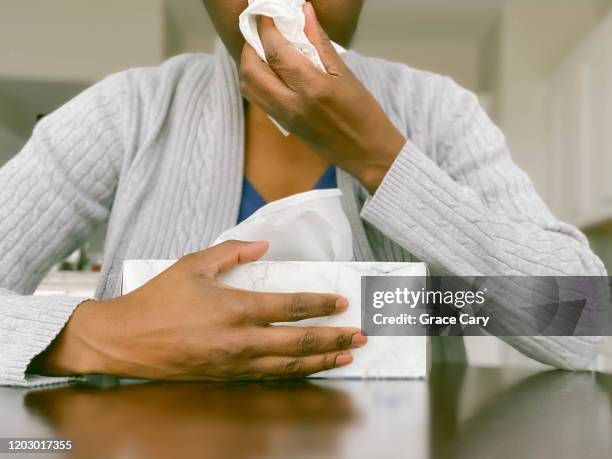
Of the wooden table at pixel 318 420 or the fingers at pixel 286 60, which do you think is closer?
the wooden table at pixel 318 420

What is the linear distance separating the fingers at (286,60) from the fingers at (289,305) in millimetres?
209

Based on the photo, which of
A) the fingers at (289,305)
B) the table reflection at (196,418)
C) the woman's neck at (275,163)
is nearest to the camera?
the table reflection at (196,418)

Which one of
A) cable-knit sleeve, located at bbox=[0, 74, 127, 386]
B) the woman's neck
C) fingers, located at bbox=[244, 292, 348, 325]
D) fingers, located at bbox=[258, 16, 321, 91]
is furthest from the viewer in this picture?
the woman's neck

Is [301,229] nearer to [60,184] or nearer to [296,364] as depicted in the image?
[296,364]

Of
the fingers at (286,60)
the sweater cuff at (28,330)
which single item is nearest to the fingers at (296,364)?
the sweater cuff at (28,330)

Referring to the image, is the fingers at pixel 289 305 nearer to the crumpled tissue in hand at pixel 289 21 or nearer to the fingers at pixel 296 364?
the fingers at pixel 296 364

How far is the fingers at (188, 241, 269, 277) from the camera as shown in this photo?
432 mm

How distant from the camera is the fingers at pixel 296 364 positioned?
1.44 feet

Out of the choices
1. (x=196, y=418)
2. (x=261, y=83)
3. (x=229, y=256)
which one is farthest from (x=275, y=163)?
(x=196, y=418)

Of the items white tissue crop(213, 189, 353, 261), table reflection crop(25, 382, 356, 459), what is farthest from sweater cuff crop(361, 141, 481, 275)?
table reflection crop(25, 382, 356, 459)

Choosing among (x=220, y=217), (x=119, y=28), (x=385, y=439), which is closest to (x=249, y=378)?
(x=385, y=439)

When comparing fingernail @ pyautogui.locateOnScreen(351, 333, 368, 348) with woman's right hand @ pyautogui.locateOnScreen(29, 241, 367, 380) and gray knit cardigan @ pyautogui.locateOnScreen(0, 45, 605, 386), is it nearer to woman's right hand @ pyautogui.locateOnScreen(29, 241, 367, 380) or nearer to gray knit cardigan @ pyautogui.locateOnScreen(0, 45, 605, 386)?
woman's right hand @ pyautogui.locateOnScreen(29, 241, 367, 380)

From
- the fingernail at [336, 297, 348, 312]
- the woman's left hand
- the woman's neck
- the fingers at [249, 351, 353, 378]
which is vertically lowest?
the fingers at [249, 351, 353, 378]

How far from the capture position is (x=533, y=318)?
2.08 feet
